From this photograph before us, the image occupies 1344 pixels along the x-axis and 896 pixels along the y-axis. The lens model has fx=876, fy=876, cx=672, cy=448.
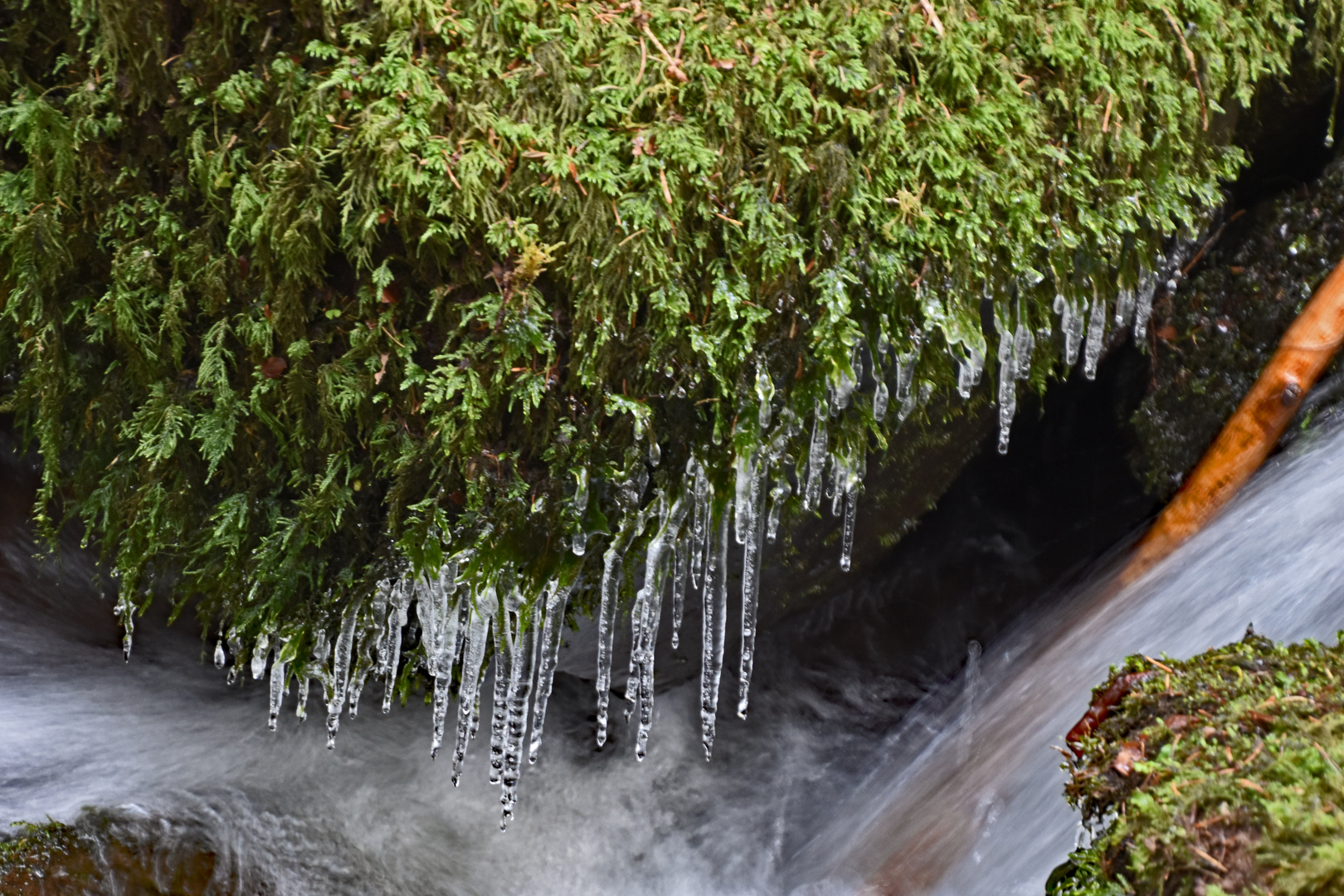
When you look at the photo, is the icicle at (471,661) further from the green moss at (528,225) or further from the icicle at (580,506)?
the icicle at (580,506)

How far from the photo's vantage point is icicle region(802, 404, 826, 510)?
243 cm

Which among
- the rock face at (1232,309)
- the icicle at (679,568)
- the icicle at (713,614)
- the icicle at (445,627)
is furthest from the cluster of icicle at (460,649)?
the rock face at (1232,309)

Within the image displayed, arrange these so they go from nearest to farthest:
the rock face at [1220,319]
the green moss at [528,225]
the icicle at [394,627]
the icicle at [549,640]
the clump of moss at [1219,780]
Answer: the clump of moss at [1219,780]
the green moss at [528,225]
the icicle at [549,640]
the icicle at [394,627]
the rock face at [1220,319]

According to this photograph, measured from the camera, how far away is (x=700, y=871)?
126 inches

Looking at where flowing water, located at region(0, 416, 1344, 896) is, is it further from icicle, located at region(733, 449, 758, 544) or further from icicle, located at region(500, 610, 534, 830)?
icicle, located at region(733, 449, 758, 544)

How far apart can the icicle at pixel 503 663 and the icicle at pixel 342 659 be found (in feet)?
1.48

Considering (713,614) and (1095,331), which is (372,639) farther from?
(1095,331)

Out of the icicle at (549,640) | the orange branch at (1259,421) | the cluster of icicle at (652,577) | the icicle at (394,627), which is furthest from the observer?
the orange branch at (1259,421)

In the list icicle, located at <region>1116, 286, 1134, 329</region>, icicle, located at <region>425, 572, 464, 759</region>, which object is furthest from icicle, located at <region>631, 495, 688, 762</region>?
icicle, located at <region>1116, 286, 1134, 329</region>

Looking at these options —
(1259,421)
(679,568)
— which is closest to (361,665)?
(679,568)

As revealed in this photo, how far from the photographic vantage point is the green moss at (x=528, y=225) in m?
2.14

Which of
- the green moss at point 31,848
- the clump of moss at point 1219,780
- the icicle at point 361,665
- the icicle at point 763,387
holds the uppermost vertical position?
the green moss at point 31,848

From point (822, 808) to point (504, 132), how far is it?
2.65 metres

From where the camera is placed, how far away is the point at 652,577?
8.16 ft
